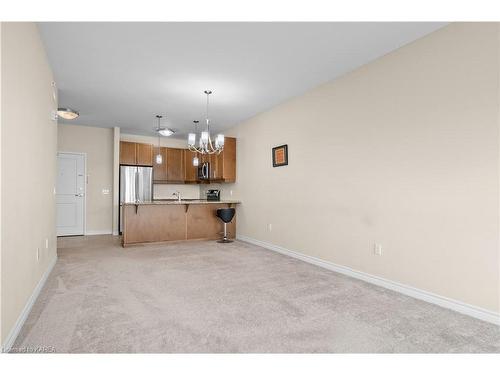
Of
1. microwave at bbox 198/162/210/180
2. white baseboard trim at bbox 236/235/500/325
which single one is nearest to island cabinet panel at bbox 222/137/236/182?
microwave at bbox 198/162/210/180

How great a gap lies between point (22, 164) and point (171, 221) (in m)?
3.67

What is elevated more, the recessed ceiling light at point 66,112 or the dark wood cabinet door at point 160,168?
the recessed ceiling light at point 66,112

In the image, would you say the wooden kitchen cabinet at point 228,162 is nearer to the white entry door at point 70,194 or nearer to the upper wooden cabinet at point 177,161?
the upper wooden cabinet at point 177,161

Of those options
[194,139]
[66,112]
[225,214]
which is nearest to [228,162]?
[225,214]

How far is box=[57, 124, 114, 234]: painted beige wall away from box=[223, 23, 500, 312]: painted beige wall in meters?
4.76

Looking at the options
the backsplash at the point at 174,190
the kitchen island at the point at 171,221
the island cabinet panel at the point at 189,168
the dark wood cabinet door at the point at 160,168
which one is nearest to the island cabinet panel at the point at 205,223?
the kitchen island at the point at 171,221

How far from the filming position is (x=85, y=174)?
6664 mm

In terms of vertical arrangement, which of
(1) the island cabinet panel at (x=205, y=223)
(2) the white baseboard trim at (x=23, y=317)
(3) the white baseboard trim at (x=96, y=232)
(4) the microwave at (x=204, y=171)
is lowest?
(2) the white baseboard trim at (x=23, y=317)

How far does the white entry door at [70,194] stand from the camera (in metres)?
6.41

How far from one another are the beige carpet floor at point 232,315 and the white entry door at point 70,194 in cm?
300

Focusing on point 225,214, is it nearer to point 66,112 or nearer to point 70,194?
point 66,112
